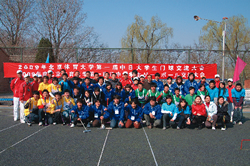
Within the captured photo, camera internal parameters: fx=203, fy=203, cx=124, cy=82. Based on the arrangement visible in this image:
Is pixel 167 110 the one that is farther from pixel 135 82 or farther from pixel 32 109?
pixel 32 109

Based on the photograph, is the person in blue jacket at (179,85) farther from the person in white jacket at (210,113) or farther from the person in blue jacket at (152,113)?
the person in blue jacket at (152,113)

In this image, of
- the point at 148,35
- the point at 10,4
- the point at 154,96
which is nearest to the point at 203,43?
the point at 148,35

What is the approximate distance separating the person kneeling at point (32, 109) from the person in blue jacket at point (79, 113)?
143cm

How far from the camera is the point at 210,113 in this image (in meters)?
7.36

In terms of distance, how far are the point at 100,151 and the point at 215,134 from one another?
12.6 feet

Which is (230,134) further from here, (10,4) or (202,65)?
(10,4)

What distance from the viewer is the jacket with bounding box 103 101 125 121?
7.28 meters

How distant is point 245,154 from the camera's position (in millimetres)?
A: 4648

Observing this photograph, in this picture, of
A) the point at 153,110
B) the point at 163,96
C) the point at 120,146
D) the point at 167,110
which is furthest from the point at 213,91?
the point at 120,146

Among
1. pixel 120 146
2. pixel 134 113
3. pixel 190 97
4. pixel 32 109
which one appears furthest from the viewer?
pixel 190 97

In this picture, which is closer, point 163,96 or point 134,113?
point 134,113

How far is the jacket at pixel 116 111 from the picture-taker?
23.9 feet

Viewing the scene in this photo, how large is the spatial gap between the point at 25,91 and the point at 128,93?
13.1ft

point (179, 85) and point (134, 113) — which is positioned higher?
point (179, 85)
